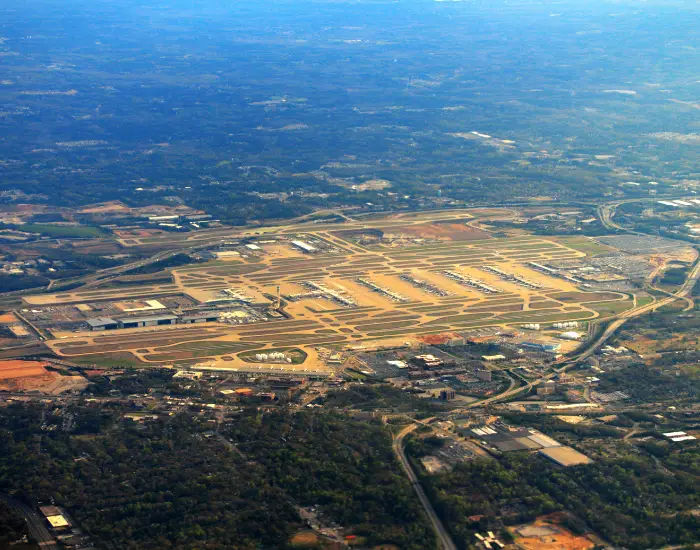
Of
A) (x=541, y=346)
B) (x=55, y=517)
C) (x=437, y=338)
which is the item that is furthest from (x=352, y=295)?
(x=55, y=517)

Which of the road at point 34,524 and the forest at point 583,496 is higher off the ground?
the road at point 34,524

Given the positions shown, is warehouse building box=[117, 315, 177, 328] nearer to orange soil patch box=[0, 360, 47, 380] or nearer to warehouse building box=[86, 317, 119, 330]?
warehouse building box=[86, 317, 119, 330]

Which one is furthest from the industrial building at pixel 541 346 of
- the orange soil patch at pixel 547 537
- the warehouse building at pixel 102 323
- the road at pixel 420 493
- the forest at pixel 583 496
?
the orange soil patch at pixel 547 537

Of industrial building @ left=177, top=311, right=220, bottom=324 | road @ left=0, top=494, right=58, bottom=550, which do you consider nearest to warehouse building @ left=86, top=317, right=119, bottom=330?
industrial building @ left=177, top=311, right=220, bottom=324

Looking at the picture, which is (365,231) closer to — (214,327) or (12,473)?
(214,327)

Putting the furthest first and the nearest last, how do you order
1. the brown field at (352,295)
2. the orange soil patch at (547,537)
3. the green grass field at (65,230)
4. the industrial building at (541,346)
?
1. the green grass field at (65,230)
2. the brown field at (352,295)
3. the industrial building at (541,346)
4. the orange soil patch at (547,537)

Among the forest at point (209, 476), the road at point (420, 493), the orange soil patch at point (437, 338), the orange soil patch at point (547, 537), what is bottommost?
the orange soil patch at point (437, 338)

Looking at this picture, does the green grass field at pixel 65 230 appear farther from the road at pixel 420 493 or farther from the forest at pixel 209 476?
the road at pixel 420 493
